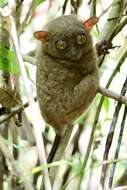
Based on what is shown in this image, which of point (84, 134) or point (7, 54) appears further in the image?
point (84, 134)

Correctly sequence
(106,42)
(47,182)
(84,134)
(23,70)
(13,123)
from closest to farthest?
(47,182) → (23,70) → (106,42) → (13,123) → (84,134)

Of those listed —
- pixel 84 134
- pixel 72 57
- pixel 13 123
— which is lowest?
pixel 84 134

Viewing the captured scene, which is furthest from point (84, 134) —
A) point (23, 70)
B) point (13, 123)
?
point (23, 70)

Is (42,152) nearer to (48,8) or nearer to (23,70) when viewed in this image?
(23,70)

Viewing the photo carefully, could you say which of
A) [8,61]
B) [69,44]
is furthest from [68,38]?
[8,61]

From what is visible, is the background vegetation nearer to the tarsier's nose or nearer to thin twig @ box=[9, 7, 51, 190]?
the tarsier's nose

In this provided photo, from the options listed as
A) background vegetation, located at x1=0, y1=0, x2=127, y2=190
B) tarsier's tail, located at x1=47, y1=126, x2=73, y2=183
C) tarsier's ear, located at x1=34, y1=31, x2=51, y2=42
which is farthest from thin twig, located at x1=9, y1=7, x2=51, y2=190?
tarsier's tail, located at x1=47, y1=126, x2=73, y2=183

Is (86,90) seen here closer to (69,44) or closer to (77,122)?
(69,44)

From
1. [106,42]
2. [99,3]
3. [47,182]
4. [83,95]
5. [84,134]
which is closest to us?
[47,182]

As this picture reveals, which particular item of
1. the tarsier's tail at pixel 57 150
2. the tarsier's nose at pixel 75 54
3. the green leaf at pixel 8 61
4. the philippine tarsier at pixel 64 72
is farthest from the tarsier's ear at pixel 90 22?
the tarsier's tail at pixel 57 150
